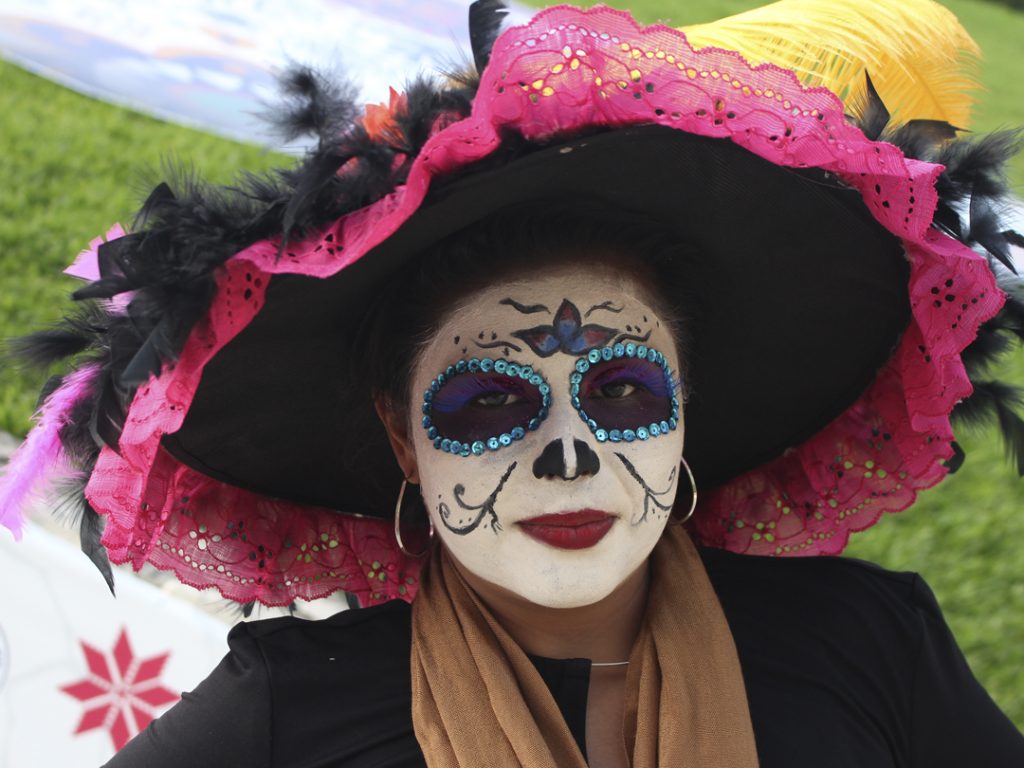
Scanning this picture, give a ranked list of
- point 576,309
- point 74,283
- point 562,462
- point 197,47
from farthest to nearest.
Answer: point 197,47 < point 74,283 < point 576,309 < point 562,462

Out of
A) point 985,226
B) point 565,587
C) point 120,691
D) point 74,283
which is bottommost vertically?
point 74,283

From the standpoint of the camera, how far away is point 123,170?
6.11 metres

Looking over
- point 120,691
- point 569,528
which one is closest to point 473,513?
point 569,528

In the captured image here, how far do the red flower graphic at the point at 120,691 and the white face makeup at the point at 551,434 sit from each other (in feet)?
4.55

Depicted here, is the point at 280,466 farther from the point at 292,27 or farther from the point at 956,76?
the point at 292,27

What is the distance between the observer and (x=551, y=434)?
1872 mm

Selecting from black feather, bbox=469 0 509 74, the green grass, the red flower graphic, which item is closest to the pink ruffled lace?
black feather, bbox=469 0 509 74

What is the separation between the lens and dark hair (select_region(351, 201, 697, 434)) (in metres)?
1.90

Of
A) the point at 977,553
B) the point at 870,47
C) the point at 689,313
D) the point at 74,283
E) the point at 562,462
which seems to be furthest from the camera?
the point at 74,283

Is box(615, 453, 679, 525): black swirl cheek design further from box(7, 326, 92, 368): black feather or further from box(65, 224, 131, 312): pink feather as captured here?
box(7, 326, 92, 368): black feather

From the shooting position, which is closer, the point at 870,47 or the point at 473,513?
the point at 473,513

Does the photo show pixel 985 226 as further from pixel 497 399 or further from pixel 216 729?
pixel 216 729

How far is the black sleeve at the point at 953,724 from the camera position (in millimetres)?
2078

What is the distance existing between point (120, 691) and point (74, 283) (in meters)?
2.47
